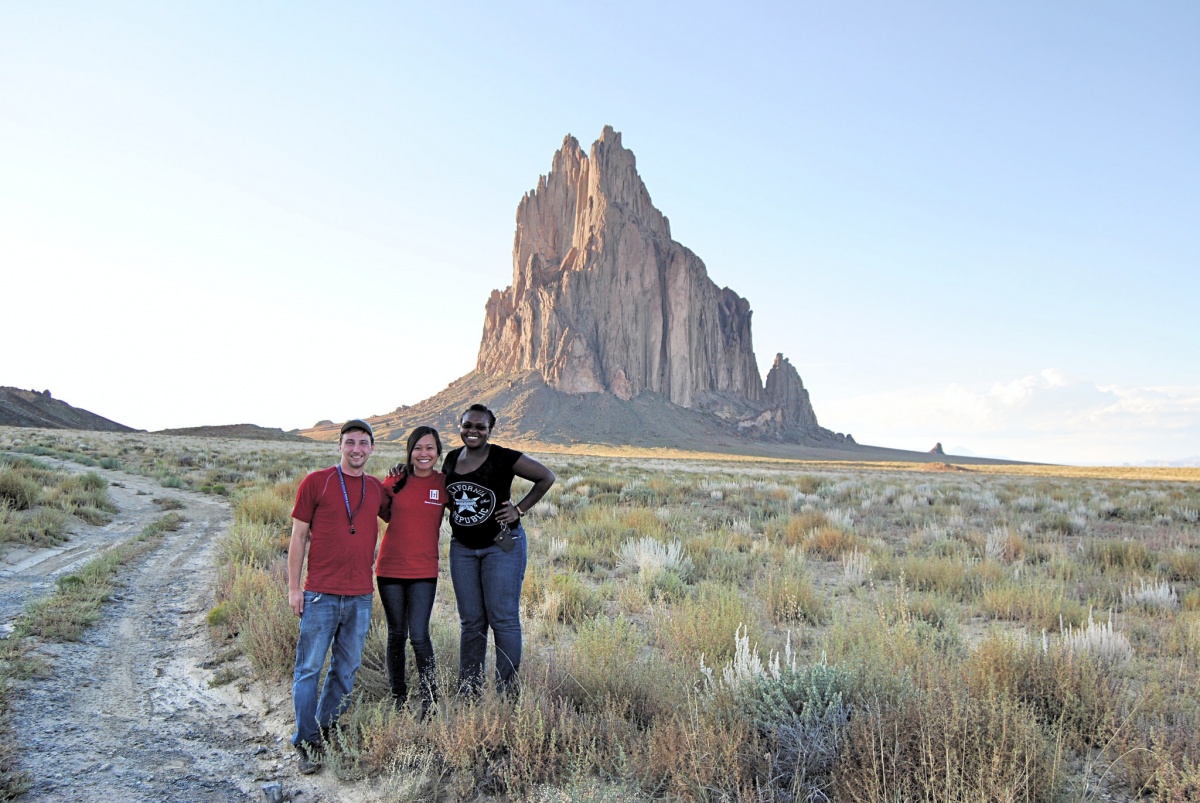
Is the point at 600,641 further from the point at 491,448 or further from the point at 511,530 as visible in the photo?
the point at 491,448

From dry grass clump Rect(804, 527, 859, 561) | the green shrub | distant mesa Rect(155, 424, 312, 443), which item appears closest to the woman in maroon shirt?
the green shrub

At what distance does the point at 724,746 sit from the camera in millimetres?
2939

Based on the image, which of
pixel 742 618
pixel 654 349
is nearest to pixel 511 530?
pixel 742 618

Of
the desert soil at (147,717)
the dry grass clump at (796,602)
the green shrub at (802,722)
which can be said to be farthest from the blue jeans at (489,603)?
the dry grass clump at (796,602)

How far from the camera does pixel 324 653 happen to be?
3711 mm

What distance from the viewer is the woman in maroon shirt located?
12.7 feet

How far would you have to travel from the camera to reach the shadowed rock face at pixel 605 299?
415 feet

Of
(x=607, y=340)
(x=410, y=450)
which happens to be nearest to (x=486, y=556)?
(x=410, y=450)

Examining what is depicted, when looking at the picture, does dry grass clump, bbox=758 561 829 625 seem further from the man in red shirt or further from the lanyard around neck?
the lanyard around neck

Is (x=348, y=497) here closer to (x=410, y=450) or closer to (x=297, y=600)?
(x=410, y=450)

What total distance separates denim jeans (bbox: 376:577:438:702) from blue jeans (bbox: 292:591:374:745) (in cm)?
15

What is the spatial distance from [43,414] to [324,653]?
8217 centimetres

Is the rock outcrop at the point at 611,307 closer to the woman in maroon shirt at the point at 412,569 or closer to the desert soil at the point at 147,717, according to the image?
the desert soil at the point at 147,717

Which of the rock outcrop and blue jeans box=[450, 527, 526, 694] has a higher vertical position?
the rock outcrop
